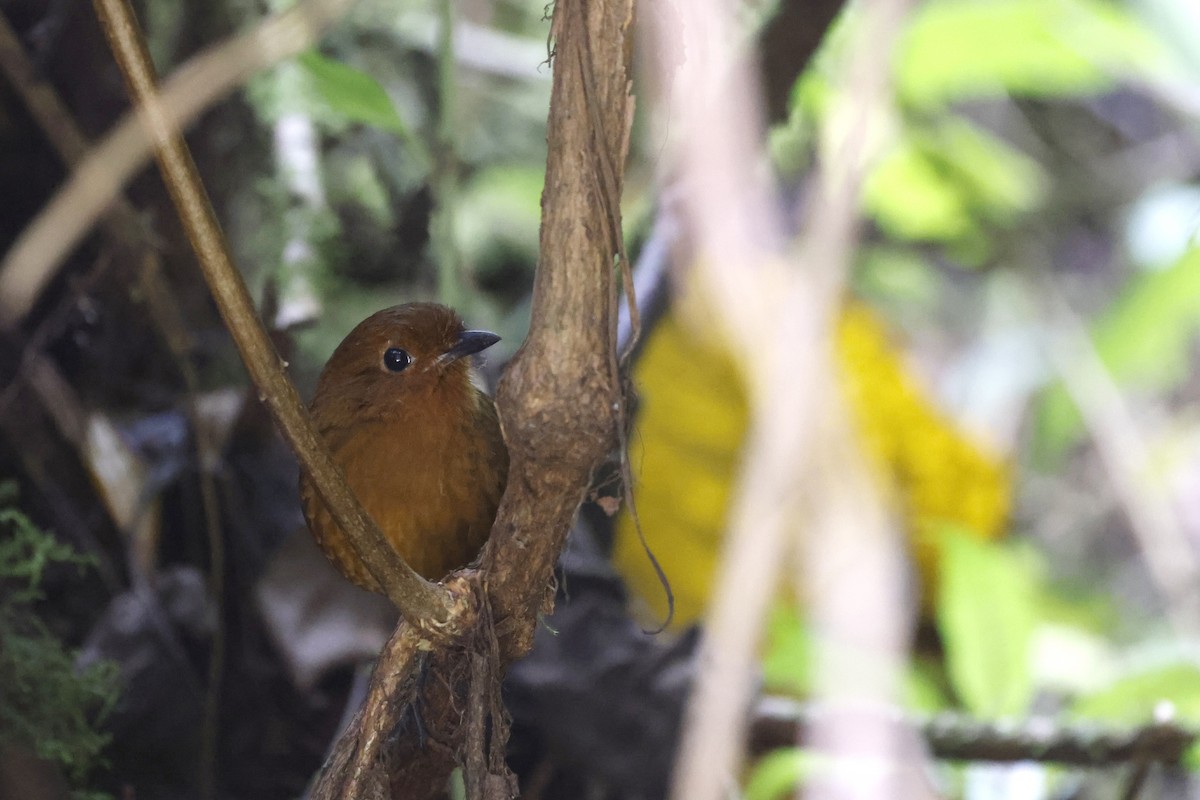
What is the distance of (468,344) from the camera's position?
1.73 meters

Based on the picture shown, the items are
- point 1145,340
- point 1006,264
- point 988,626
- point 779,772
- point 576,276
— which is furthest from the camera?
point 1006,264

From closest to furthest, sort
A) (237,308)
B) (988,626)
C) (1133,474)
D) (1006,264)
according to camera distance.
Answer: (237,308) < (988,626) < (1133,474) < (1006,264)

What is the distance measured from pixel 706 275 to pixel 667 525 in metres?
0.58

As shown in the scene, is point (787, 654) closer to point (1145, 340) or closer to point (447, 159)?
Answer: point (447, 159)

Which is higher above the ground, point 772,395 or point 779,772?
point 772,395

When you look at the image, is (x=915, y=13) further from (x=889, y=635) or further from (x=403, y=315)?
(x=403, y=315)

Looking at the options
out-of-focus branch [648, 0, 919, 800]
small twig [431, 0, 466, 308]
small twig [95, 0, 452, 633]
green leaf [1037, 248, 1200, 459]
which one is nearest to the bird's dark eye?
small twig [431, 0, 466, 308]

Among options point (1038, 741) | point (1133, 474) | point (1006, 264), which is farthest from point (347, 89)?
point (1006, 264)

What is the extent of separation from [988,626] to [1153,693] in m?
0.30

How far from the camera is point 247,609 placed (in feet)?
7.00

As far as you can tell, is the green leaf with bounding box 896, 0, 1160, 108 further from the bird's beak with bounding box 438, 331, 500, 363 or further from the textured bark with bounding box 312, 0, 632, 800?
the textured bark with bounding box 312, 0, 632, 800

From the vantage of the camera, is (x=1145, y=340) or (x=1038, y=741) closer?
(x=1038, y=741)

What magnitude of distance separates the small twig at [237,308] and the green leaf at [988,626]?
131cm

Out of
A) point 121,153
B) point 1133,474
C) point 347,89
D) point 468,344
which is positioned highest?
point 347,89
